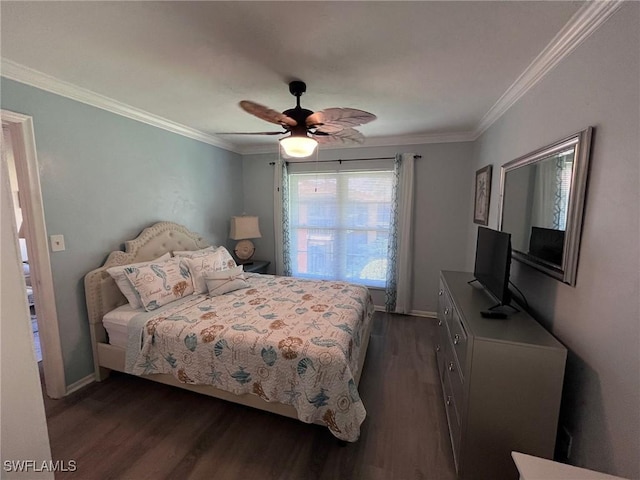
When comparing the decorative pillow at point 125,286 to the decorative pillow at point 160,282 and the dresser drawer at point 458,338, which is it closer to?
the decorative pillow at point 160,282

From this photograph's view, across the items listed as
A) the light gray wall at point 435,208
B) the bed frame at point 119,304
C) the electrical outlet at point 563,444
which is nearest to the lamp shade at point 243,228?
the bed frame at point 119,304

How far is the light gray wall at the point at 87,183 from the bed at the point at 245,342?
0.12 metres

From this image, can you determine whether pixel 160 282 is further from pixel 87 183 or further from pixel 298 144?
pixel 298 144

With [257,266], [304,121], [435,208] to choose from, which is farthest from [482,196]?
[257,266]

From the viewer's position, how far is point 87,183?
231 centimetres

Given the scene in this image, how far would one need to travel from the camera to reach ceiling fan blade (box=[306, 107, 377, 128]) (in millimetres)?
1734

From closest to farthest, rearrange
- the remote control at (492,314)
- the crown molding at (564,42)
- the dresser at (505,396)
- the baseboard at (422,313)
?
the crown molding at (564,42) < the dresser at (505,396) < the remote control at (492,314) < the baseboard at (422,313)

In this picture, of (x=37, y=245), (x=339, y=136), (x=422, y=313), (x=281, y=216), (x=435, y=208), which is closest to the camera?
(x=37, y=245)

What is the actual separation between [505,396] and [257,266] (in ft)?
10.6

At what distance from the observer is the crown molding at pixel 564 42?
1209mm

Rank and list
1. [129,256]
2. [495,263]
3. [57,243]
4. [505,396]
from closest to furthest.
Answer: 1. [505,396]
2. [495,263]
3. [57,243]
4. [129,256]

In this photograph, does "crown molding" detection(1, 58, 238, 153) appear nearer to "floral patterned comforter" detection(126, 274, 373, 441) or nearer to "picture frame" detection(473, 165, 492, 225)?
"floral patterned comforter" detection(126, 274, 373, 441)

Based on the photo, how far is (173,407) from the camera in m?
2.09

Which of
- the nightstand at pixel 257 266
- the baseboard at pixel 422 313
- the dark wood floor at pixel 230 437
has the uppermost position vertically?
the nightstand at pixel 257 266
